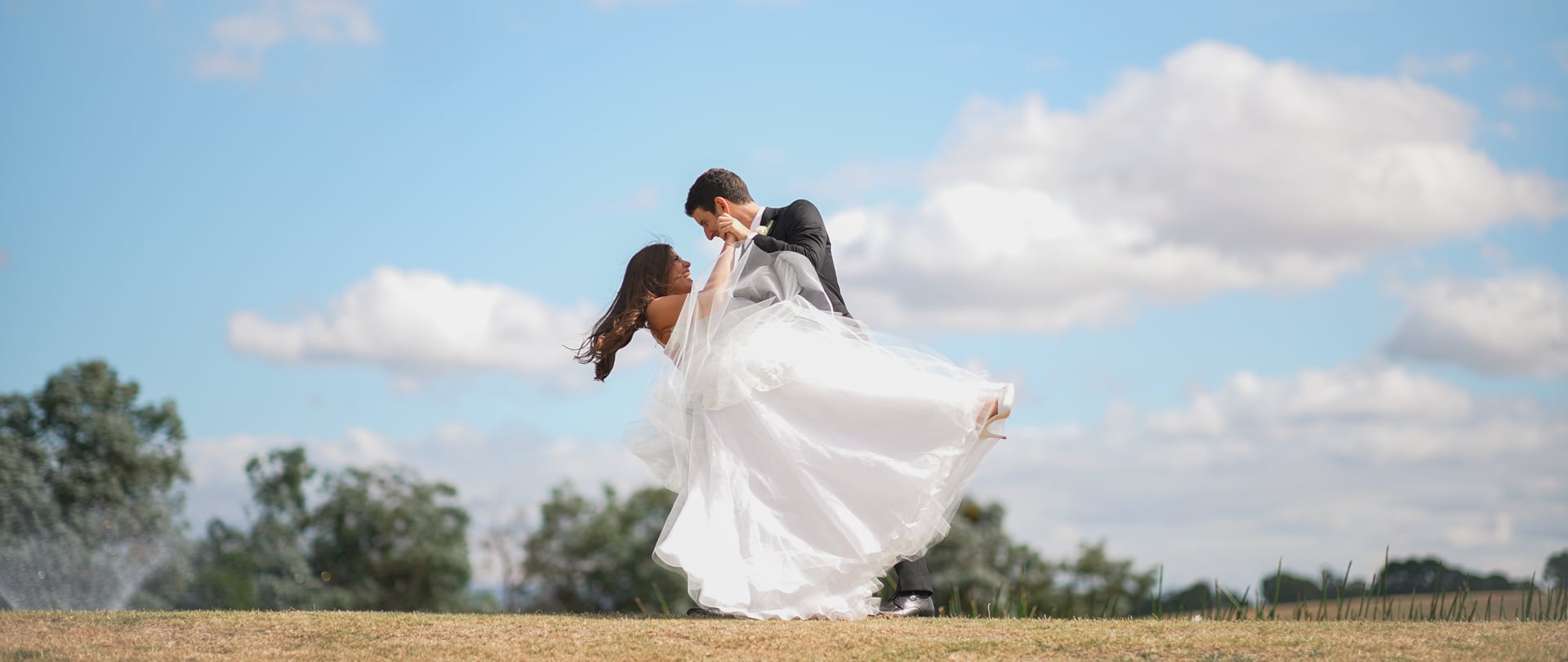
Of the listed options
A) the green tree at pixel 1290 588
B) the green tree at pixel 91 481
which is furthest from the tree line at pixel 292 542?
the green tree at pixel 1290 588

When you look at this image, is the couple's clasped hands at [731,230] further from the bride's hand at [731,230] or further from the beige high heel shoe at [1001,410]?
the beige high heel shoe at [1001,410]

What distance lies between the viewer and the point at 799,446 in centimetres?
796

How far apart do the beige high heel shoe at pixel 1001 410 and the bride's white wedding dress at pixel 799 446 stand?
7 cm

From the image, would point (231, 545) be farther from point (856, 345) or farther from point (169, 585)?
point (856, 345)

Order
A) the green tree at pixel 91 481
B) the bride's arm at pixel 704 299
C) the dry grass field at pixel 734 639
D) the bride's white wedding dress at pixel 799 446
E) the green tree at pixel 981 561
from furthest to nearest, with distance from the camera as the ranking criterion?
the green tree at pixel 981 561 < the green tree at pixel 91 481 < the bride's arm at pixel 704 299 < the bride's white wedding dress at pixel 799 446 < the dry grass field at pixel 734 639

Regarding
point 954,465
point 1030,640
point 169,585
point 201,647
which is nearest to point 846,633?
point 1030,640

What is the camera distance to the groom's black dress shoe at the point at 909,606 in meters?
7.95

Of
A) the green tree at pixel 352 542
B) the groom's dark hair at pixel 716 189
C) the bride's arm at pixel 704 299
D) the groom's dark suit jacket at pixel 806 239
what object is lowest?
the green tree at pixel 352 542

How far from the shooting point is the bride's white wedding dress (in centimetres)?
771

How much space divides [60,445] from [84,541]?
3.87m

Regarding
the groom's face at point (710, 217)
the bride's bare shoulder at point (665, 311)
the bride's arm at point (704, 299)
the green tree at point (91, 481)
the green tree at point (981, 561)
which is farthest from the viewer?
the green tree at point (981, 561)

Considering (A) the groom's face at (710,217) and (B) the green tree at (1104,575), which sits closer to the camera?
(A) the groom's face at (710,217)

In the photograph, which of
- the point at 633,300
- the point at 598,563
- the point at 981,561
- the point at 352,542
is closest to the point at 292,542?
the point at 352,542

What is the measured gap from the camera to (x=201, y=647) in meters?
7.09
